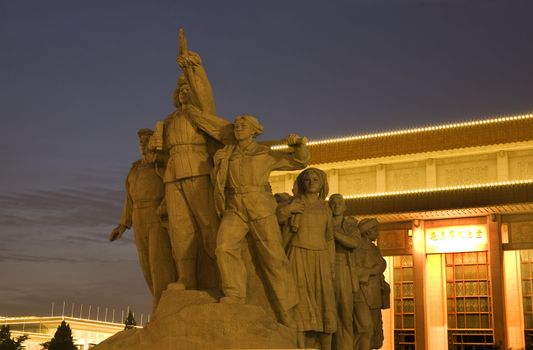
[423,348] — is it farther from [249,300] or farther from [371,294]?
[249,300]

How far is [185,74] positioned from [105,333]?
Result: 1046 inches

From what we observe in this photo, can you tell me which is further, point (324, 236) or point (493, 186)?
point (493, 186)

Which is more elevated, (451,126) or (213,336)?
(451,126)

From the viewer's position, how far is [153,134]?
Result: 8219 mm

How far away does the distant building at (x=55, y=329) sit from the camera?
30.5 meters

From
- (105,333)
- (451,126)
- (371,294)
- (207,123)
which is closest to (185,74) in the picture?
(207,123)

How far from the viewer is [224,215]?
747 cm

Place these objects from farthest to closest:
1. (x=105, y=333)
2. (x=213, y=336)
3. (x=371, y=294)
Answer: (x=105, y=333), (x=371, y=294), (x=213, y=336)

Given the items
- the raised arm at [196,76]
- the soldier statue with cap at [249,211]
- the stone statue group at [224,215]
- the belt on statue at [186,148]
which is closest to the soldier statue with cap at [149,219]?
the stone statue group at [224,215]

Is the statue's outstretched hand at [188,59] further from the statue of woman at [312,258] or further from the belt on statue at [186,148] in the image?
the statue of woman at [312,258]

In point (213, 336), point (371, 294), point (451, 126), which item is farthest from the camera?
point (451, 126)

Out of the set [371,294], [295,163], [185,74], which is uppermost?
[185,74]

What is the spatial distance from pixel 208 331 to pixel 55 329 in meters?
27.5

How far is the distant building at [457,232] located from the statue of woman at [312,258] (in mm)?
14043
